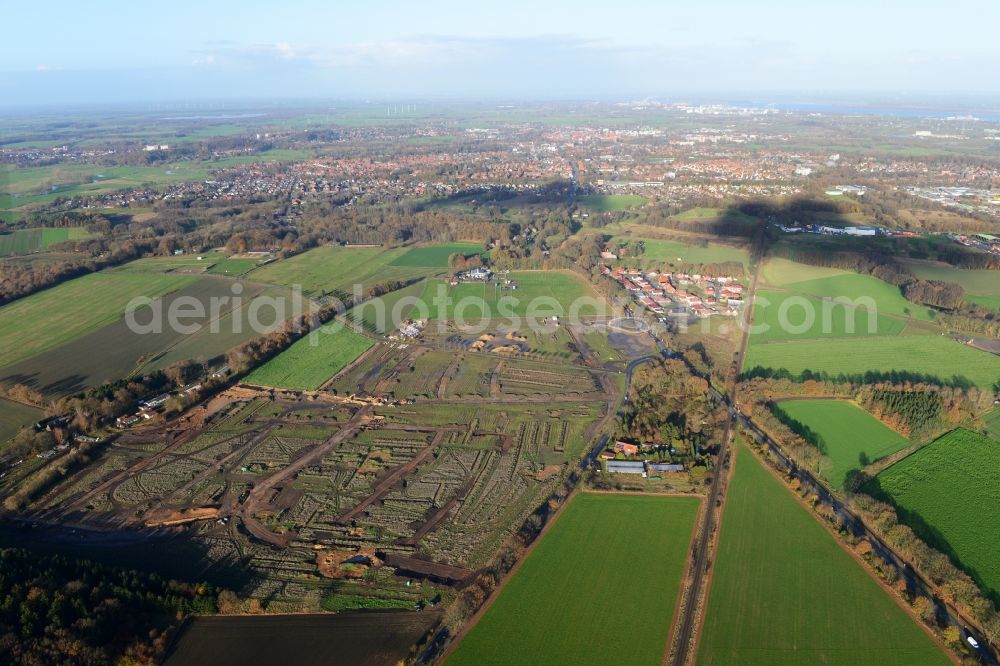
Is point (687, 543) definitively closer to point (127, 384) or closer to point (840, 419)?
point (840, 419)

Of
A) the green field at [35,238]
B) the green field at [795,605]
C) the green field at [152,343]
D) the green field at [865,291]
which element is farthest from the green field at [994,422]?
the green field at [35,238]

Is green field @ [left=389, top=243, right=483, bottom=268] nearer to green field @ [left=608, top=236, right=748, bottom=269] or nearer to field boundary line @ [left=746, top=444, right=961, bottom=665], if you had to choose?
green field @ [left=608, top=236, right=748, bottom=269]

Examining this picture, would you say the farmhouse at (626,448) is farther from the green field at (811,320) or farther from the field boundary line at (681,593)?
the green field at (811,320)

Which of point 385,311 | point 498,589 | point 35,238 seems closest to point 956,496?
point 498,589

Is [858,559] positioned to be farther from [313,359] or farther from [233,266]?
[233,266]

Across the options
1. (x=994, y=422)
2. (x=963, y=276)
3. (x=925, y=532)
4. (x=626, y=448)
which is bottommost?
(x=925, y=532)
